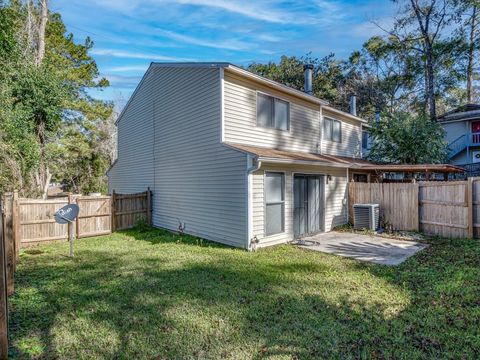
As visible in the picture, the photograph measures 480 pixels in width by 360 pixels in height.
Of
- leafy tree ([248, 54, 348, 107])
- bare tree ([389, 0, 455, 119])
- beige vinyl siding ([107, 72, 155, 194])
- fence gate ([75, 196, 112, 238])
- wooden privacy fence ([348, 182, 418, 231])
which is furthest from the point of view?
leafy tree ([248, 54, 348, 107])

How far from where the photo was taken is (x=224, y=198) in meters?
8.72

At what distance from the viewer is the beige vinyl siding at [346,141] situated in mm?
13336

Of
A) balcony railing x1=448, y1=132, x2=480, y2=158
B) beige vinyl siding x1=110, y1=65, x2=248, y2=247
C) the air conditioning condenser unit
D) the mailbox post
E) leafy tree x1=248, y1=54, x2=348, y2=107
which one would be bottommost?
the air conditioning condenser unit

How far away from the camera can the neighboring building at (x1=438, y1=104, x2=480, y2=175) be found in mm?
22250

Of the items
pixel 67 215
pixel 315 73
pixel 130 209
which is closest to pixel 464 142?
pixel 315 73

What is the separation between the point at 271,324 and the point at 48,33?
24364 mm

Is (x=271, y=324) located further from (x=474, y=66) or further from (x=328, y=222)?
(x=474, y=66)

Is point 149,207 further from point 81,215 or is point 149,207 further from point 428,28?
point 428,28

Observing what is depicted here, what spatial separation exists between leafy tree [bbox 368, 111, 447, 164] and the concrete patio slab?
8.82 m

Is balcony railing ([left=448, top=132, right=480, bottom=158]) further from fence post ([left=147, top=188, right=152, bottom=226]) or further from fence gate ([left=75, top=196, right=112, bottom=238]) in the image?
fence gate ([left=75, top=196, right=112, bottom=238])

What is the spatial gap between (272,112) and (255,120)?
94 centimetres

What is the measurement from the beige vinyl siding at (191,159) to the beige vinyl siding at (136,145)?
0.05 m

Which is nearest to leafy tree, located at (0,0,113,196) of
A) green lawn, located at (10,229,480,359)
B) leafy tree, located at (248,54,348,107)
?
green lawn, located at (10,229,480,359)

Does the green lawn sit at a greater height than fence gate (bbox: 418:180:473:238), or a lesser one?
lesser
